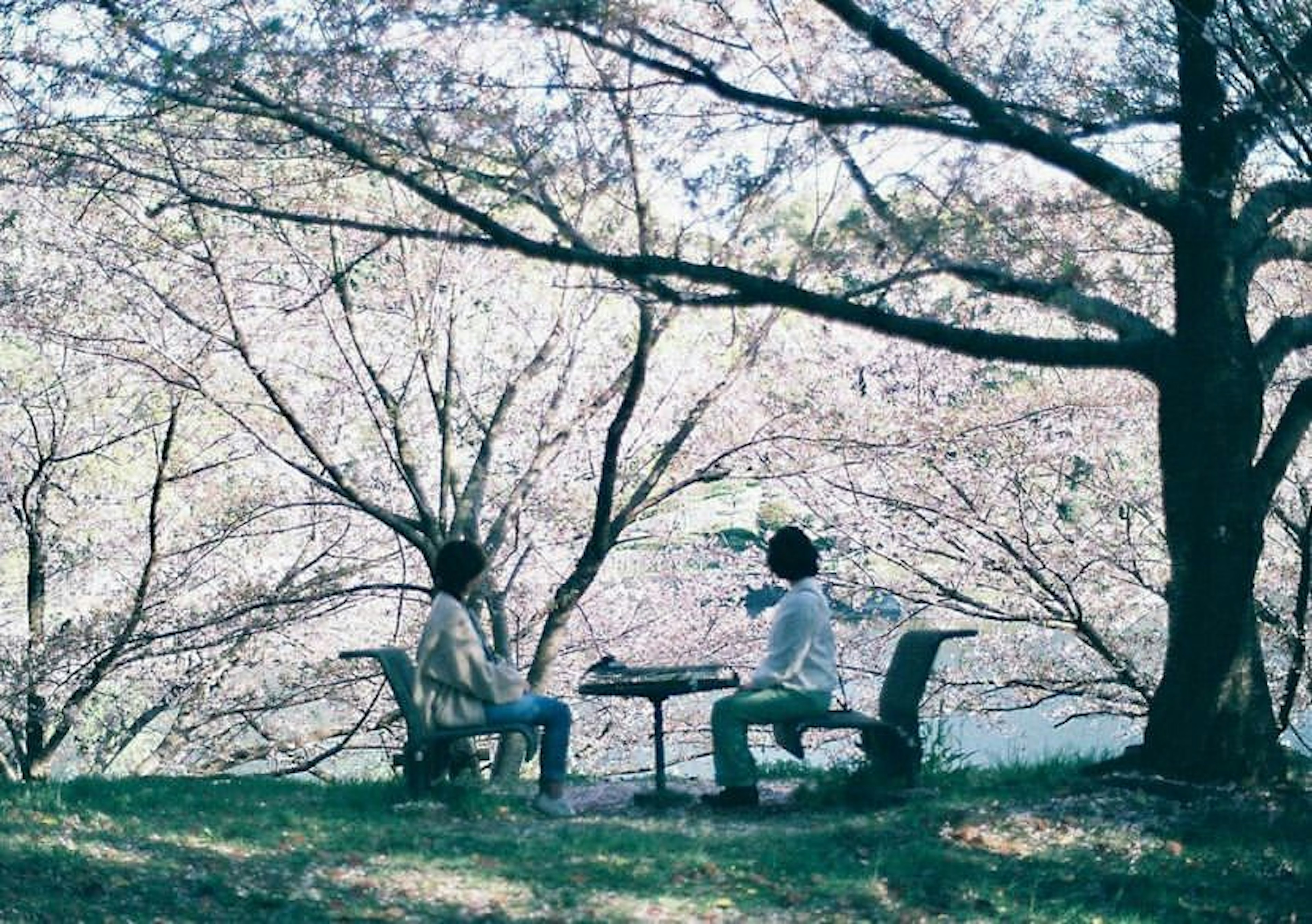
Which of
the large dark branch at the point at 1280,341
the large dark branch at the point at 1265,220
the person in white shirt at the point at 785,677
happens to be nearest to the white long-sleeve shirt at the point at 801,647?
the person in white shirt at the point at 785,677

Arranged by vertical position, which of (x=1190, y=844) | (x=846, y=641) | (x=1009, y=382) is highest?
(x=1009, y=382)

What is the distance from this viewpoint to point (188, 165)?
8.13 meters

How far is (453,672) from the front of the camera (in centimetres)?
688

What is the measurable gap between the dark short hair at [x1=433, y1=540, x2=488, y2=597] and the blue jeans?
1.97 feet

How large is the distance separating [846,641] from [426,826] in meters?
9.36

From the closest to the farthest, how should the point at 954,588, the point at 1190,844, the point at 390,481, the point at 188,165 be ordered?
the point at 1190,844
the point at 188,165
the point at 954,588
the point at 390,481

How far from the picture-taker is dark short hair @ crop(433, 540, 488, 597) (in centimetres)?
693

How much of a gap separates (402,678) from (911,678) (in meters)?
2.55

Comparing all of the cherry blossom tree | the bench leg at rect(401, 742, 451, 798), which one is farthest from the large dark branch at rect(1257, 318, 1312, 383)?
the bench leg at rect(401, 742, 451, 798)

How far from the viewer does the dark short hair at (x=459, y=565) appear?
22.7ft

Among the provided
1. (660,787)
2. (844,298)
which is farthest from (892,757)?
(844,298)

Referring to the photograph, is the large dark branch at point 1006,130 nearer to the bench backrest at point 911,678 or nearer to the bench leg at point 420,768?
the bench backrest at point 911,678

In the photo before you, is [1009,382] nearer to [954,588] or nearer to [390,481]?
[954,588]

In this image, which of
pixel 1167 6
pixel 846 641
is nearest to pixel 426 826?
pixel 1167 6
